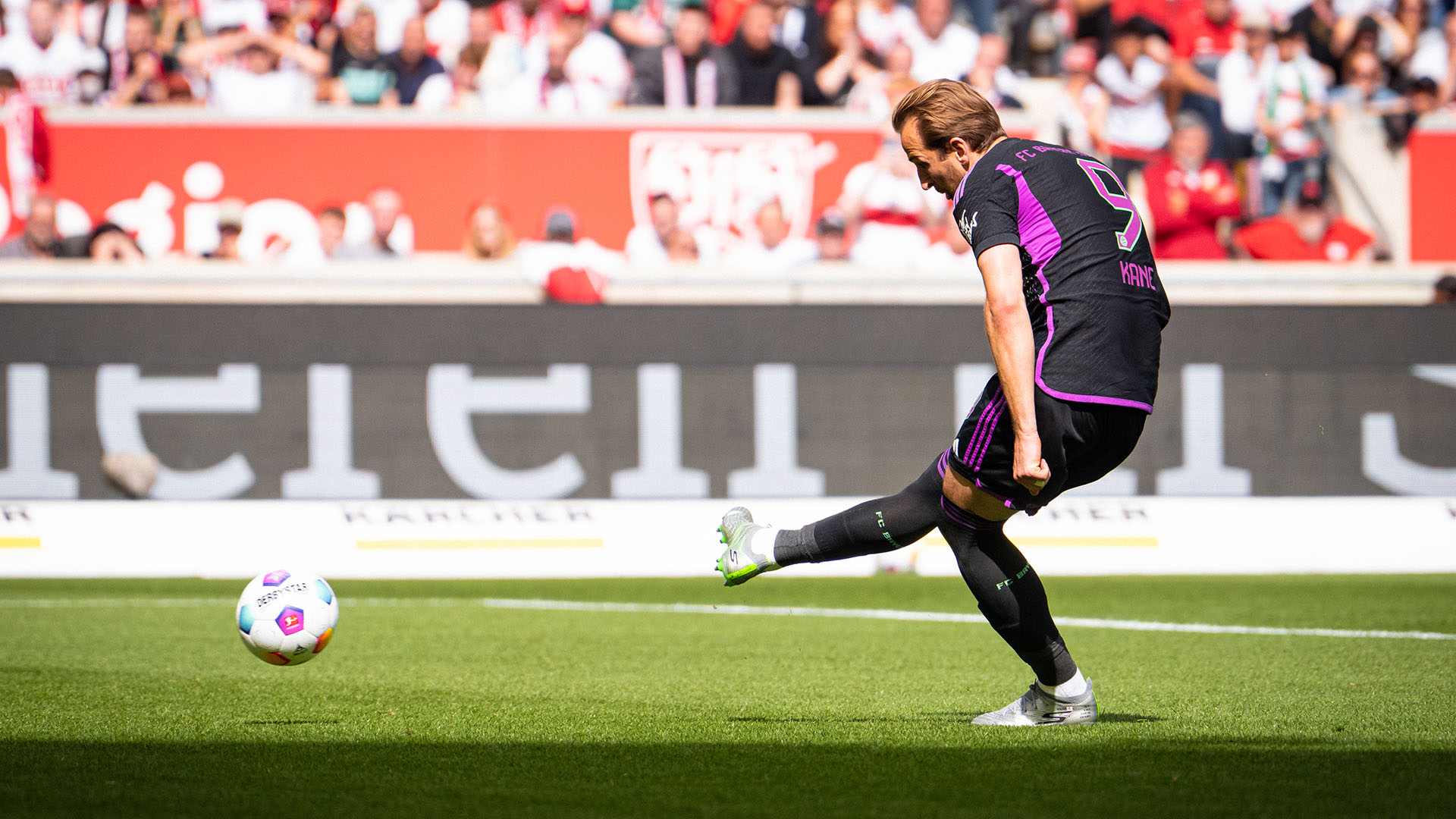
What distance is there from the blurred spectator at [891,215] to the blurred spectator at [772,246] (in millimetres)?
394

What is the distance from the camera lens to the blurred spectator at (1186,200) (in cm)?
1357

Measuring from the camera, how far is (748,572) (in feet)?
16.7

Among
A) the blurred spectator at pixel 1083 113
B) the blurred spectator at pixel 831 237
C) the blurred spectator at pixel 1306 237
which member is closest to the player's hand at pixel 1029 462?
the blurred spectator at pixel 831 237

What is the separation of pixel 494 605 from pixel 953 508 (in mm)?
5137

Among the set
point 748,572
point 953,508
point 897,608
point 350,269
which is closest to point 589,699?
point 748,572

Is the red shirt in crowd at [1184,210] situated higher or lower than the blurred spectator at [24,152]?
lower

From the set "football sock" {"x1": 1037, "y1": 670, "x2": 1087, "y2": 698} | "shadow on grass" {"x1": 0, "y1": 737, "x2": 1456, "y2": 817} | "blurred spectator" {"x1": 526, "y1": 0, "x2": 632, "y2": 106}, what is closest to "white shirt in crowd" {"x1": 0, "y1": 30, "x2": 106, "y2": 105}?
"blurred spectator" {"x1": 526, "y1": 0, "x2": 632, "y2": 106}

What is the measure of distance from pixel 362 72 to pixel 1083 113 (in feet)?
20.6

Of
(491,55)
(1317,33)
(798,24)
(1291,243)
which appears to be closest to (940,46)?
(798,24)

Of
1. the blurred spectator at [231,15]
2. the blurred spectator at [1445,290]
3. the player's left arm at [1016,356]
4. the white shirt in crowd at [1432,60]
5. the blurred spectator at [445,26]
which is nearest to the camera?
the player's left arm at [1016,356]

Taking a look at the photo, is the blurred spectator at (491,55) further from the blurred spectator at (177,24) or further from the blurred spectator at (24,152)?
the blurred spectator at (24,152)

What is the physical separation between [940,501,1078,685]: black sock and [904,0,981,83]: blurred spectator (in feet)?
35.5

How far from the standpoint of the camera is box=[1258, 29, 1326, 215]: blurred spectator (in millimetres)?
14812

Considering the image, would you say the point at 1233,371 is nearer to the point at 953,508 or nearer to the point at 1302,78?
the point at 1302,78
